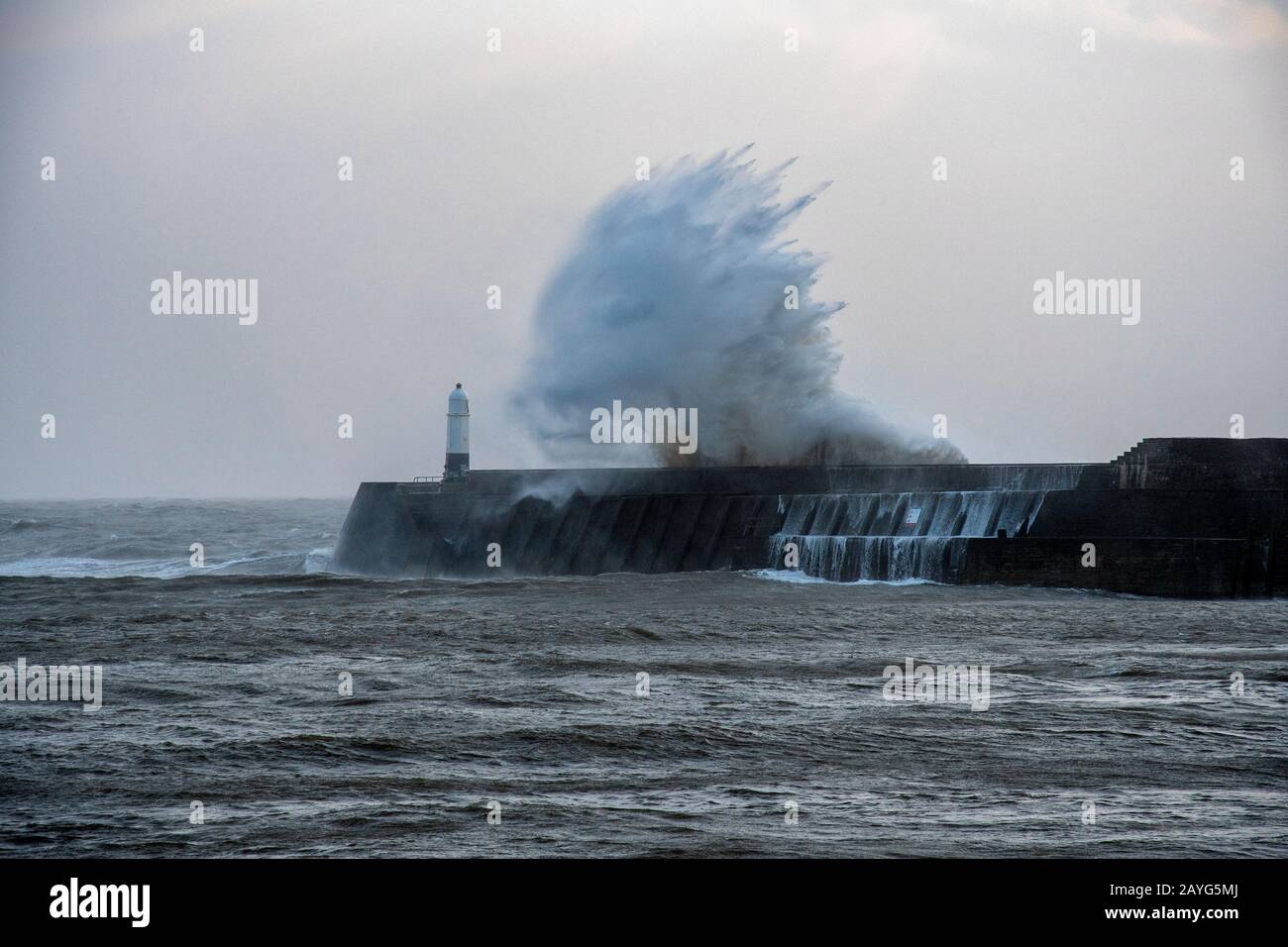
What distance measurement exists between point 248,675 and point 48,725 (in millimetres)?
2880

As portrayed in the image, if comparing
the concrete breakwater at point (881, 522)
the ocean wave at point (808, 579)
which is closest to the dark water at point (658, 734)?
the concrete breakwater at point (881, 522)

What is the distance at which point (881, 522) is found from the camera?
23.2 metres

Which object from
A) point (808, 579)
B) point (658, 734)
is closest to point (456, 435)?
point (808, 579)

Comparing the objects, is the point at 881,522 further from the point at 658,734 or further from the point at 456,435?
the point at 658,734

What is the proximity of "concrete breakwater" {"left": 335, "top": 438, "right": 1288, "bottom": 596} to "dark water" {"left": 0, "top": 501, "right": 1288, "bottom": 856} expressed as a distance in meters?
1.54

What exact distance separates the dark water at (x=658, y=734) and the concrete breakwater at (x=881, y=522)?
1537 millimetres

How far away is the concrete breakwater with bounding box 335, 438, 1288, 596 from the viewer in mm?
20062

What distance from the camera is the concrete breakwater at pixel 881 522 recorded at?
65.8 feet

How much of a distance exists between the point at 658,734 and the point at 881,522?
14.4 m

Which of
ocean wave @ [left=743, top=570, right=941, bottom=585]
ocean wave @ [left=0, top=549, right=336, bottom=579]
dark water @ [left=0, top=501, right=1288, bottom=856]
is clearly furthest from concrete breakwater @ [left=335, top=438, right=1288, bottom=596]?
ocean wave @ [left=0, top=549, right=336, bottom=579]

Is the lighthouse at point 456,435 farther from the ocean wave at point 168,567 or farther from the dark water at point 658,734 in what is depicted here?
the dark water at point 658,734
